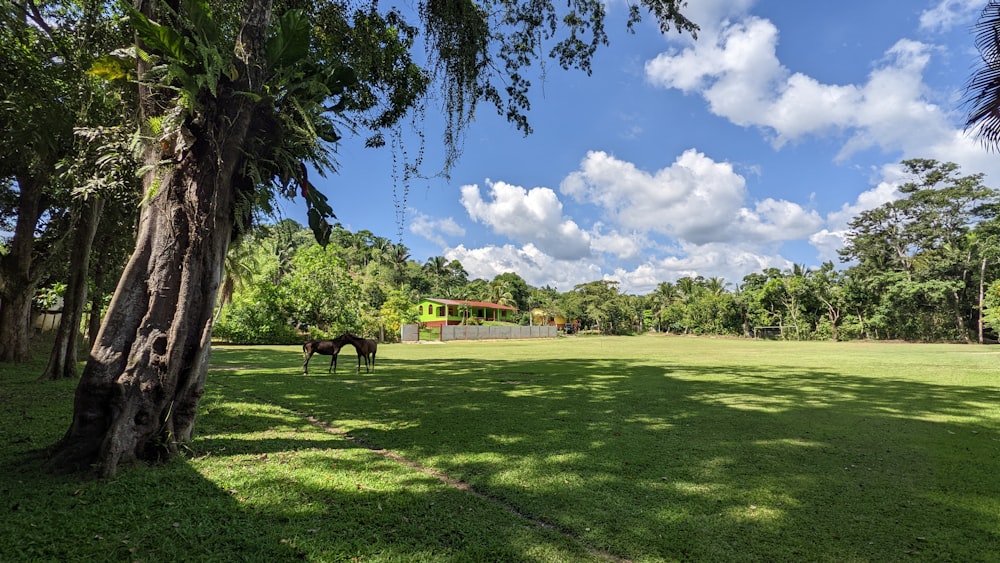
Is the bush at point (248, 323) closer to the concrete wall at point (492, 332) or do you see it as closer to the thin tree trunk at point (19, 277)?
the thin tree trunk at point (19, 277)

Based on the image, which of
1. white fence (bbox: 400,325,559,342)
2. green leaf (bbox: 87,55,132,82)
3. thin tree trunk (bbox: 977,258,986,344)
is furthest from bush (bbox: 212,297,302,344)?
thin tree trunk (bbox: 977,258,986,344)

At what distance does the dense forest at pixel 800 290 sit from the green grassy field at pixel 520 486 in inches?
527

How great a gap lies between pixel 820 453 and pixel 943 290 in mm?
45442

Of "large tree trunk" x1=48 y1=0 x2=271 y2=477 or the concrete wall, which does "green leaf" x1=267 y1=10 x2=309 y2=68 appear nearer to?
"large tree trunk" x1=48 y1=0 x2=271 y2=477

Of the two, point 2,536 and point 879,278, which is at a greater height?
point 879,278

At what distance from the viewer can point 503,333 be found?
46812mm

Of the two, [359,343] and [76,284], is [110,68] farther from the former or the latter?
[359,343]

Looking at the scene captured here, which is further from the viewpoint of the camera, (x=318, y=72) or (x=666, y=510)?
(x=318, y=72)

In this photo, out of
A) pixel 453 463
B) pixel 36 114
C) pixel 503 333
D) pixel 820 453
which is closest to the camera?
pixel 453 463

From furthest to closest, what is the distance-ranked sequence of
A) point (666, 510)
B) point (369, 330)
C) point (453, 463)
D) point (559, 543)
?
point (369, 330)
point (453, 463)
point (666, 510)
point (559, 543)

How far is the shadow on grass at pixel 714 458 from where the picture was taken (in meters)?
2.74

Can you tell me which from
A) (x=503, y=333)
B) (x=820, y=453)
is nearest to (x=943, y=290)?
(x=503, y=333)

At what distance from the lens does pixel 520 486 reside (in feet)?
11.4

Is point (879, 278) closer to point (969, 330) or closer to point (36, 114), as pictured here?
point (969, 330)
